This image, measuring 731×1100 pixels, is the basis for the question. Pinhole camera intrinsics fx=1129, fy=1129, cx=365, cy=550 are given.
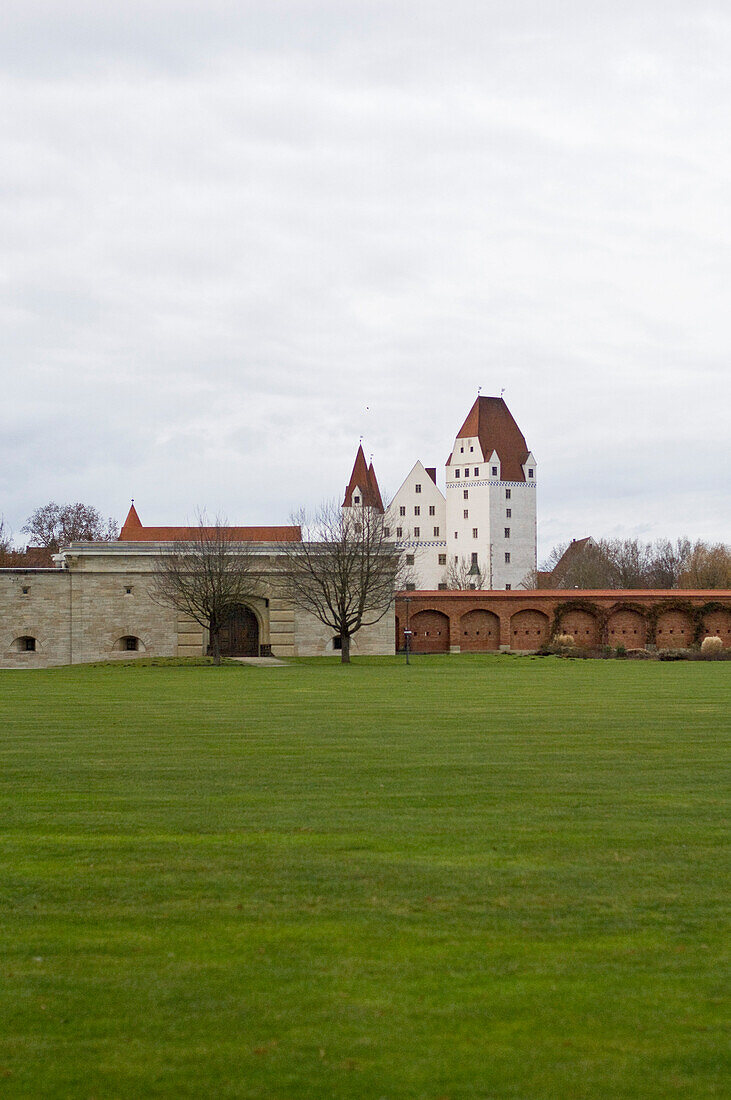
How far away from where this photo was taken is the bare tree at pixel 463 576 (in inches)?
4117

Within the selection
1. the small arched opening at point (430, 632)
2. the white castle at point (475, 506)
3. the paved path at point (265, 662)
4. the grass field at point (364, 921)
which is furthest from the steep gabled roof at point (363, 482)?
the grass field at point (364, 921)

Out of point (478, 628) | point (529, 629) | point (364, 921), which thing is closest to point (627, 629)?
point (529, 629)

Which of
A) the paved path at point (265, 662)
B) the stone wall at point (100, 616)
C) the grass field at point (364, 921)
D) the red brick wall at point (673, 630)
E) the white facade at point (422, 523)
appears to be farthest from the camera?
the white facade at point (422, 523)

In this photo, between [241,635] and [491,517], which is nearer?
[241,635]

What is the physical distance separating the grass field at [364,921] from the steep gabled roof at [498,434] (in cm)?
9384

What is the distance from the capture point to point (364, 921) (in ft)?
23.8

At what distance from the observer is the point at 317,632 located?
60.4 metres

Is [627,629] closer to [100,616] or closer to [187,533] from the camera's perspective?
[187,533]

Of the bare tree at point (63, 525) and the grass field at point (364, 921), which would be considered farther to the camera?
the bare tree at point (63, 525)

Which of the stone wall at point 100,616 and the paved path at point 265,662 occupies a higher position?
the stone wall at point 100,616

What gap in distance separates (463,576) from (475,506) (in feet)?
23.4

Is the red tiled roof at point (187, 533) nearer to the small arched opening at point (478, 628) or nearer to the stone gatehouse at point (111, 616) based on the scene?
the stone gatehouse at point (111, 616)

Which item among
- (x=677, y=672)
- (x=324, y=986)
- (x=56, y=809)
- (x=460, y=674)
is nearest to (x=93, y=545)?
(x=460, y=674)

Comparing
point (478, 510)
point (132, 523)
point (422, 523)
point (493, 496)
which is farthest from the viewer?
point (422, 523)
